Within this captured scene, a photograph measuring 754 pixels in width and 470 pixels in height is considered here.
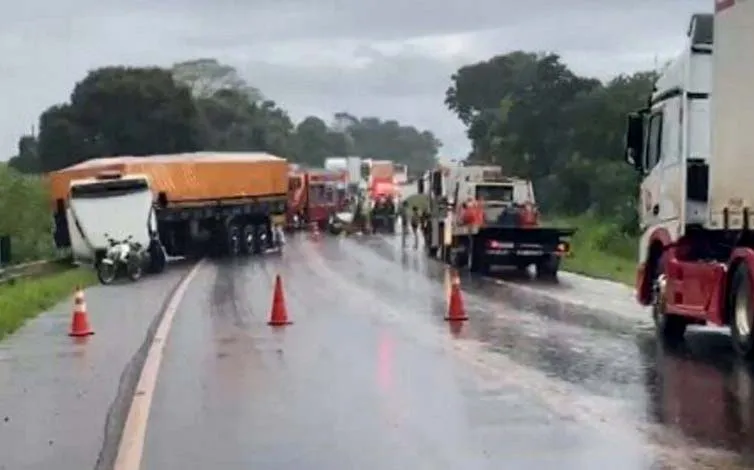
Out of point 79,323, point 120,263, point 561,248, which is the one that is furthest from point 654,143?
point 120,263

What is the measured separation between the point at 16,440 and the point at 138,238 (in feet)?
99.0

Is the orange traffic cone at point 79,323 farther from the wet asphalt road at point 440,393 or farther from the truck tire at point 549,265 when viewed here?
the truck tire at point 549,265

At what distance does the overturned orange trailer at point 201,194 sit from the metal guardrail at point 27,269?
0.64 m

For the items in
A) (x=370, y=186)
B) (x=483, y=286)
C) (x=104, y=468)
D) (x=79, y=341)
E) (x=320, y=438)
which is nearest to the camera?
(x=104, y=468)

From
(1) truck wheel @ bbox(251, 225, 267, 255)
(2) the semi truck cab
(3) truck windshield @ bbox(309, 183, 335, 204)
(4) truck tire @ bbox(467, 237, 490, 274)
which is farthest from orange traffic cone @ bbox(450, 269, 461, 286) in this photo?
(3) truck windshield @ bbox(309, 183, 335, 204)

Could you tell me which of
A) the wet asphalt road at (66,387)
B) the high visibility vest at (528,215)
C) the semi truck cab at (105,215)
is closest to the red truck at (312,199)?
the semi truck cab at (105,215)

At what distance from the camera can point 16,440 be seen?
452 inches

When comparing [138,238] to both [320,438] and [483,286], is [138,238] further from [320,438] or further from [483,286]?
[320,438]

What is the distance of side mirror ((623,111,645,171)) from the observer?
20.8 meters

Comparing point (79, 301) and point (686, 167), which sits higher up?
point (686, 167)

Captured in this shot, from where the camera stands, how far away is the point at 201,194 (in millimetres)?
51438

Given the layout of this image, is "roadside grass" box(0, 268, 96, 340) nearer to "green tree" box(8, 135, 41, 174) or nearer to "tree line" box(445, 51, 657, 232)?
"tree line" box(445, 51, 657, 232)

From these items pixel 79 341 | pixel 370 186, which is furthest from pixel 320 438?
pixel 370 186

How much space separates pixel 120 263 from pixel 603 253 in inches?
573
